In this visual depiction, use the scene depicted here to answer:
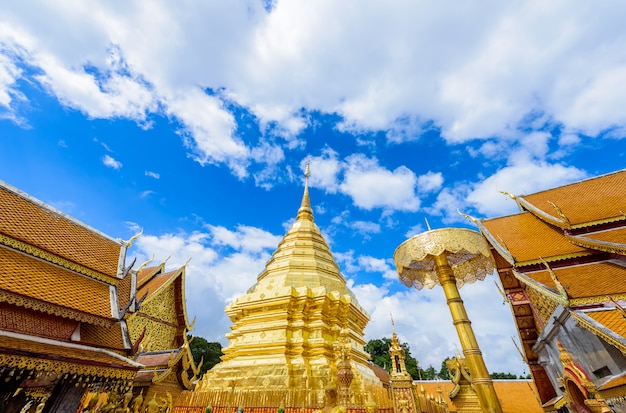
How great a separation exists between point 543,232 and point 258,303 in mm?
7746

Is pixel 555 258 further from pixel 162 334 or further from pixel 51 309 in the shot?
pixel 162 334

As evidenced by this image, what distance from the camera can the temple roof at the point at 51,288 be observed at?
5008mm

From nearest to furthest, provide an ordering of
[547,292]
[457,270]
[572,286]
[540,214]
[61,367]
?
[61,367]
[572,286]
[547,292]
[457,270]
[540,214]

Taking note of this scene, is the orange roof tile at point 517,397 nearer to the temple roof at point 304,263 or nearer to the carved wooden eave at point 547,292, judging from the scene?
the temple roof at point 304,263

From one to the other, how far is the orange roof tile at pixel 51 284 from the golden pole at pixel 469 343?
6.05 meters

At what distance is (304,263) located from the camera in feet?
32.1

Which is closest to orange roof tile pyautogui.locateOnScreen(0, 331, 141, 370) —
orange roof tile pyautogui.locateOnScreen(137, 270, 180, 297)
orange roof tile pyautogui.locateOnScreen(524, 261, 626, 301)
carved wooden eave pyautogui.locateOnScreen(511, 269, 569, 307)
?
orange roof tile pyautogui.locateOnScreen(137, 270, 180, 297)

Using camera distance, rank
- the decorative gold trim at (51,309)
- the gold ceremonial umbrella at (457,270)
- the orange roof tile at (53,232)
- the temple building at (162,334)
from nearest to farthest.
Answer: the gold ceremonial umbrella at (457,270), the decorative gold trim at (51,309), the orange roof tile at (53,232), the temple building at (162,334)

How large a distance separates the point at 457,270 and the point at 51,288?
7.84 meters

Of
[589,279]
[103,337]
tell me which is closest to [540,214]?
[589,279]

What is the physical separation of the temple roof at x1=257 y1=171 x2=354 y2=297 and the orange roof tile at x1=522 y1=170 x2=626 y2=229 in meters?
6.14

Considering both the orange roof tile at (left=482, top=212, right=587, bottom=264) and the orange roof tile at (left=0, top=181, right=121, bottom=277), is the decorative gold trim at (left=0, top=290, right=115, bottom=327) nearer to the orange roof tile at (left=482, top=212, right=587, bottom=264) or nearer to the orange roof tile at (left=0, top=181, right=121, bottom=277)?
the orange roof tile at (left=0, top=181, right=121, bottom=277)

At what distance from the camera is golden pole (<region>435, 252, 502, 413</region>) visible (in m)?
4.13

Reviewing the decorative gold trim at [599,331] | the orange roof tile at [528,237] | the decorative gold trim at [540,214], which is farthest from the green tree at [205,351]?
the decorative gold trim at [599,331]
